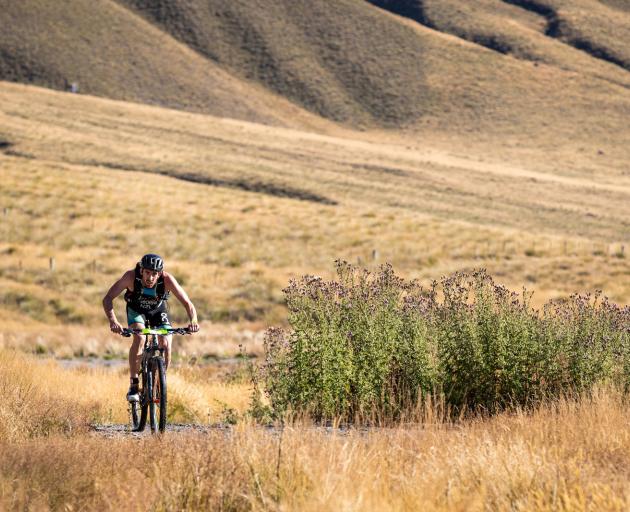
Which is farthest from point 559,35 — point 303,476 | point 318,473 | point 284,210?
point 303,476

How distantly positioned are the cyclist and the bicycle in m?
0.08

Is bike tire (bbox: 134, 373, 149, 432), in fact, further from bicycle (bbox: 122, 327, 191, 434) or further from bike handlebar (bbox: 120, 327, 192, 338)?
bike handlebar (bbox: 120, 327, 192, 338)

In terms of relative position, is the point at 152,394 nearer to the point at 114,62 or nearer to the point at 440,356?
the point at 440,356

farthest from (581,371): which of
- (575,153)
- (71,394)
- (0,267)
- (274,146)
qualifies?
(575,153)

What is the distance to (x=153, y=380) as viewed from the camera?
9.87 metres

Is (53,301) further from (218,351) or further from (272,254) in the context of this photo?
(272,254)

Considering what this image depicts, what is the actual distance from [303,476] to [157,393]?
3.75 metres

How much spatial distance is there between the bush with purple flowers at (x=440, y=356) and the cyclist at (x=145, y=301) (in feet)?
4.31

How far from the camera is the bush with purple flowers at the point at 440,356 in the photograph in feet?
34.9

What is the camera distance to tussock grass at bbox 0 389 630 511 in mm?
6145

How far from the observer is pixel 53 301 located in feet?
103

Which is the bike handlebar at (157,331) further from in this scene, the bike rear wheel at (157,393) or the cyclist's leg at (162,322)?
the bike rear wheel at (157,393)

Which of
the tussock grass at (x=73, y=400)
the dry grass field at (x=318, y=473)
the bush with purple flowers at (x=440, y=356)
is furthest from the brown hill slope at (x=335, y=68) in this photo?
the dry grass field at (x=318, y=473)

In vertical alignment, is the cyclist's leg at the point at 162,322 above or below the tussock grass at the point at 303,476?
below
